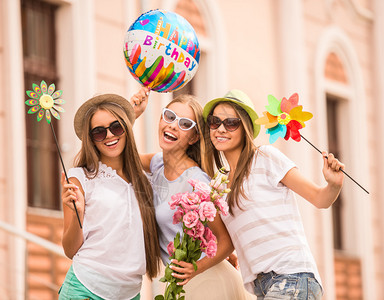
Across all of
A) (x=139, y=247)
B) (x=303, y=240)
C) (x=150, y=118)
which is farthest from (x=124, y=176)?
(x=150, y=118)

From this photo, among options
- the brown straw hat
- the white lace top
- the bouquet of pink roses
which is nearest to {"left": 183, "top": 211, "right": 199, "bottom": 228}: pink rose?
the bouquet of pink roses

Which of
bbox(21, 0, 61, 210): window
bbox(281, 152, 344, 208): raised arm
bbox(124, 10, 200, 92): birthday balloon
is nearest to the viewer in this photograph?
bbox(281, 152, 344, 208): raised arm

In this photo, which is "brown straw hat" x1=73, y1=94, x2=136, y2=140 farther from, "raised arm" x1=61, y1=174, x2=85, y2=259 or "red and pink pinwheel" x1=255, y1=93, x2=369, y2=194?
"red and pink pinwheel" x1=255, y1=93, x2=369, y2=194

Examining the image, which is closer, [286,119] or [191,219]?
[191,219]

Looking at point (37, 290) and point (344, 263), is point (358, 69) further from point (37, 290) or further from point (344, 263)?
point (37, 290)

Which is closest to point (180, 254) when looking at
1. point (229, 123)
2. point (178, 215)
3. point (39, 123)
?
point (178, 215)

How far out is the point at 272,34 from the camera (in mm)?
11094

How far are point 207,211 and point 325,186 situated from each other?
54cm

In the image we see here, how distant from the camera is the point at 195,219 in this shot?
3.59 m

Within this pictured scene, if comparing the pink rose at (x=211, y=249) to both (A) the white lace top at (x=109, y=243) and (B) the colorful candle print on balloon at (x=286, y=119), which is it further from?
(B) the colorful candle print on balloon at (x=286, y=119)

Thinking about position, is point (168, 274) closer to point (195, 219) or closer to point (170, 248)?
point (170, 248)

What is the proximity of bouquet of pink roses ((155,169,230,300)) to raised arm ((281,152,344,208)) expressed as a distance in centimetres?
32

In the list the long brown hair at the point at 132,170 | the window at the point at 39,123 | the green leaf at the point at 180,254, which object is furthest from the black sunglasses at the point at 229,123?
the window at the point at 39,123

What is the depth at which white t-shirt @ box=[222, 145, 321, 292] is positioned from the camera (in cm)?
371
